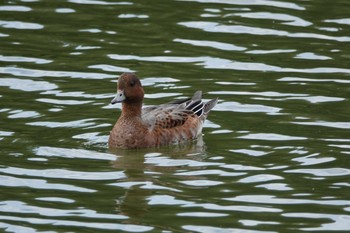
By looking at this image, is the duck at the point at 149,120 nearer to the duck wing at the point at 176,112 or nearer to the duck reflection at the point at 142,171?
the duck wing at the point at 176,112

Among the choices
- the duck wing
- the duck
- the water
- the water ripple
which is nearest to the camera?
the water

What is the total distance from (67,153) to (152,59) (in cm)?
434

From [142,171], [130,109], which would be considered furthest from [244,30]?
[142,171]

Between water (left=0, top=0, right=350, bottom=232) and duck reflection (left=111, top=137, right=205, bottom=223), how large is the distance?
0.9 inches

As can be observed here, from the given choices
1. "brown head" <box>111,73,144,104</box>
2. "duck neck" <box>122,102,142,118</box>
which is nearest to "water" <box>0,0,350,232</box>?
"duck neck" <box>122,102,142,118</box>

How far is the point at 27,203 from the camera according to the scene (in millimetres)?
11961

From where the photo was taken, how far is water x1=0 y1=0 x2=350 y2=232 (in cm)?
1172

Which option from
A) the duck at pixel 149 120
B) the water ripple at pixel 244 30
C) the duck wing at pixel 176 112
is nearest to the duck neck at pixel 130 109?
the duck at pixel 149 120

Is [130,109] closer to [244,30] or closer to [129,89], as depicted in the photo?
[129,89]

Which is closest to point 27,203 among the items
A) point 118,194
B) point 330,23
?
point 118,194

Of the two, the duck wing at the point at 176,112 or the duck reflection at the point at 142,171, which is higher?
the duck wing at the point at 176,112

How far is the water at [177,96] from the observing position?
11719 mm

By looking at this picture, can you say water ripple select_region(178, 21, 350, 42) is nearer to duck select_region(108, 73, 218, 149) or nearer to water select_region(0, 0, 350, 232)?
water select_region(0, 0, 350, 232)

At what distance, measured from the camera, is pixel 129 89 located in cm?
1472
